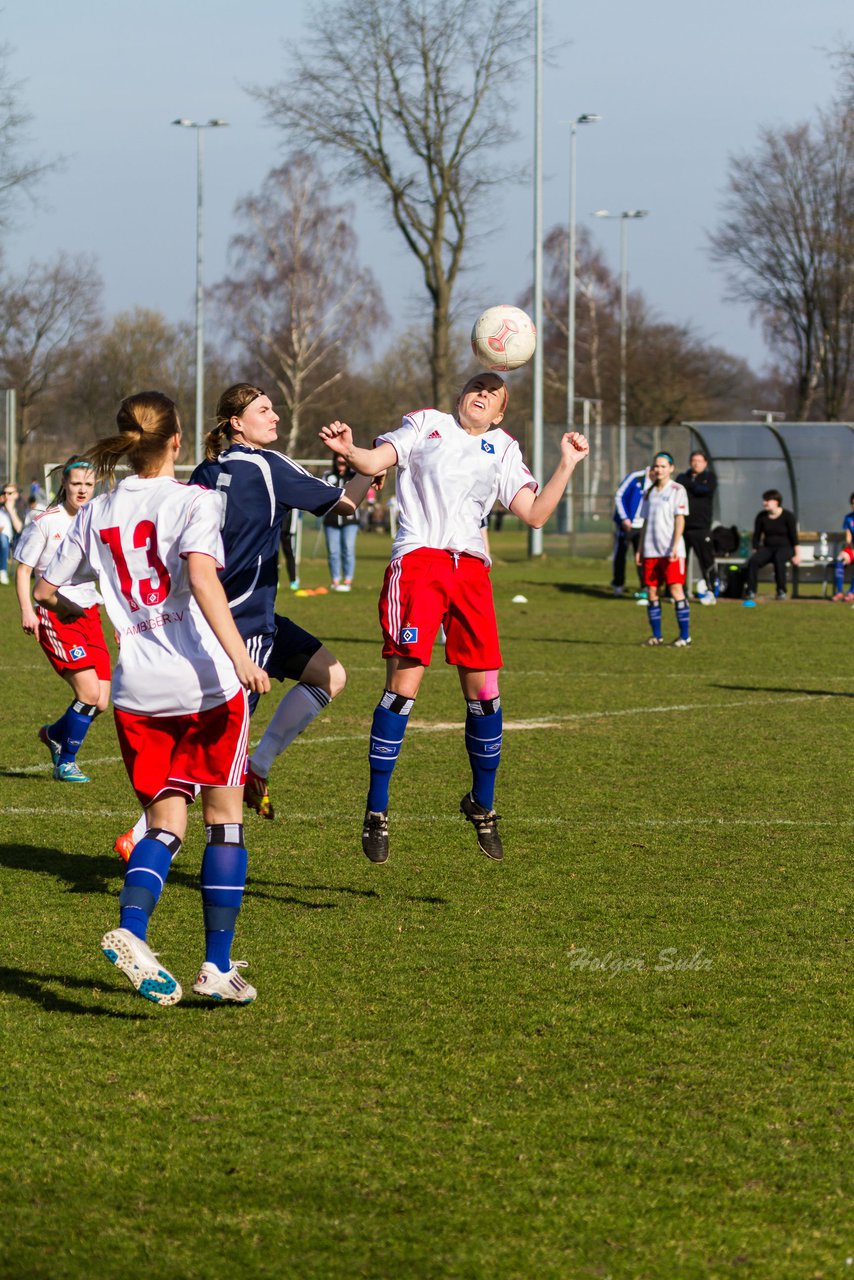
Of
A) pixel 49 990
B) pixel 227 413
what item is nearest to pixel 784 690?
pixel 227 413

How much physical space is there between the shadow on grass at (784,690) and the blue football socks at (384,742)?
7.19m

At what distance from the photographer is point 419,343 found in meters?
73.9

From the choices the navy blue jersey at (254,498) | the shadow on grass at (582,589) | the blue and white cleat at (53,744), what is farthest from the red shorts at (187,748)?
the shadow on grass at (582,589)

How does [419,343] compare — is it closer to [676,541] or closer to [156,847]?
[676,541]

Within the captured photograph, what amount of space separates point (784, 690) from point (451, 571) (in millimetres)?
7476

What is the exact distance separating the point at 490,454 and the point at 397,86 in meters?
34.6

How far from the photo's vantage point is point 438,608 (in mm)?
6664

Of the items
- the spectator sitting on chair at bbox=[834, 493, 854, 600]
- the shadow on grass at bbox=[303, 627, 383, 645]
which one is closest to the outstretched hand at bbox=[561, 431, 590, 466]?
the shadow on grass at bbox=[303, 627, 383, 645]

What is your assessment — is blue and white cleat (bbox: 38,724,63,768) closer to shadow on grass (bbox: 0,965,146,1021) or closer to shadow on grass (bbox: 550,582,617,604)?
shadow on grass (bbox: 0,965,146,1021)

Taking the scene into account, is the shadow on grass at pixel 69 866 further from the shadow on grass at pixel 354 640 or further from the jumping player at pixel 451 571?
the shadow on grass at pixel 354 640

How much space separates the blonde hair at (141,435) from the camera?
15.5 ft

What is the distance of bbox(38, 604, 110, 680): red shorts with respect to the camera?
8.61 m

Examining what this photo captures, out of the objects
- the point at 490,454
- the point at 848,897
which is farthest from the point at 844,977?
the point at 490,454

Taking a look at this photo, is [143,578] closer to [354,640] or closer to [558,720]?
[558,720]
